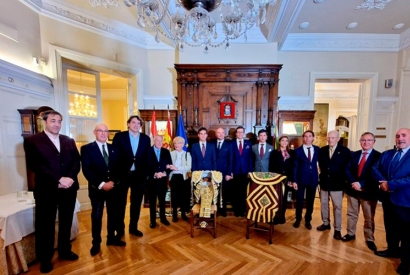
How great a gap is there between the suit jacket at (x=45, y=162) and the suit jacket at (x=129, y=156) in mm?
573

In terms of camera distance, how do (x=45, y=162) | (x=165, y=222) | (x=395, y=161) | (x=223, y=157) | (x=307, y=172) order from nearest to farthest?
(x=45, y=162)
(x=395, y=161)
(x=307, y=172)
(x=165, y=222)
(x=223, y=157)

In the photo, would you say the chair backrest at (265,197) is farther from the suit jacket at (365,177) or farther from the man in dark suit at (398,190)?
the man in dark suit at (398,190)

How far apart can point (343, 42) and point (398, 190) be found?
3506 mm

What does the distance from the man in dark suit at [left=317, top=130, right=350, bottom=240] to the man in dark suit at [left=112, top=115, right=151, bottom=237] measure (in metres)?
2.51

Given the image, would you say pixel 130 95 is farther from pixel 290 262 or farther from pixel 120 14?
pixel 290 262

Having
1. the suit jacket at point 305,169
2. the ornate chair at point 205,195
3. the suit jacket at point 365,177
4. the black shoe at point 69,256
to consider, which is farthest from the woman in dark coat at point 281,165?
the black shoe at point 69,256

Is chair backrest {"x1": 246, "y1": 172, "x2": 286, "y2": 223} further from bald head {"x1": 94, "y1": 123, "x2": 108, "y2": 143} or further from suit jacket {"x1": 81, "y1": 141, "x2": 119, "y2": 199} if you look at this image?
bald head {"x1": 94, "y1": 123, "x2": 108, "y2": 143}

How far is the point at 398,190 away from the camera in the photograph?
2.11 m

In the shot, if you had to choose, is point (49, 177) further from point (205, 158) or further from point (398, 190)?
point (398, 190)

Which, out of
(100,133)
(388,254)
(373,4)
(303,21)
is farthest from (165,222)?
(373,4)

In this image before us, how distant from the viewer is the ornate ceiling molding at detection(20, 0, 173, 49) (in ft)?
10.5

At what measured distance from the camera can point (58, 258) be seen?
229 cm

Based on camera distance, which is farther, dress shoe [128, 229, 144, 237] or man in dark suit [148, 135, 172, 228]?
man in dark suit [148, 135, 172, 228]

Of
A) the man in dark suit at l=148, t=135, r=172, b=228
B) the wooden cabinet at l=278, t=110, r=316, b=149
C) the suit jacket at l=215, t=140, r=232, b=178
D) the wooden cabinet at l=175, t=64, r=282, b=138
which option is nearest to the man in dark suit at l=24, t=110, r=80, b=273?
the man in dark suit at l=148, t=135, r=172, b=228
